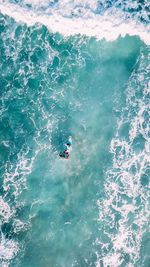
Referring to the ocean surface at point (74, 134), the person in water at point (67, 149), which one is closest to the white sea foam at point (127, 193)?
the ocean surface at point (74, 134)

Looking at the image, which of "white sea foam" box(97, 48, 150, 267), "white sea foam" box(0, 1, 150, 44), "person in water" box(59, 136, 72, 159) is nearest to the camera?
"person in water" box(59, 136, 72, 159)

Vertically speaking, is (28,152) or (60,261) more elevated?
(28,152)

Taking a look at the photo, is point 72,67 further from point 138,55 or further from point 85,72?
point 138,55

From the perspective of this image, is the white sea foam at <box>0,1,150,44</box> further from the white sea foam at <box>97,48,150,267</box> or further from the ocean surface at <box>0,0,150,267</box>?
the white sea foam at <box>97,48,150,267</box>

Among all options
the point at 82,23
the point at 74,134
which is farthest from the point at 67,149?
the point at 82,23

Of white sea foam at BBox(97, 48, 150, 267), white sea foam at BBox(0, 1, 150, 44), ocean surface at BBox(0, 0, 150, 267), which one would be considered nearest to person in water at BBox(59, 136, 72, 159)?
ocean surface at BBox(0, 0, 150, 267)

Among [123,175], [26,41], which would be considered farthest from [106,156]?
[26,41]
